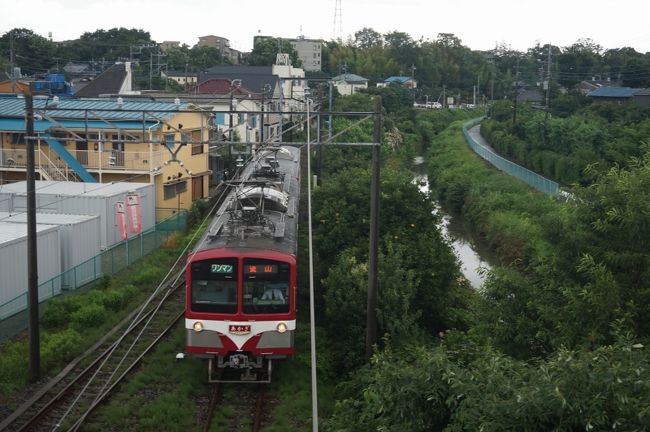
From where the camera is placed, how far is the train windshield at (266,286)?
422 inches

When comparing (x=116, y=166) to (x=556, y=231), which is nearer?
(x=556, y=231)

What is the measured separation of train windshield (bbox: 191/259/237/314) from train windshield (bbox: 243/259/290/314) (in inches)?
7.7

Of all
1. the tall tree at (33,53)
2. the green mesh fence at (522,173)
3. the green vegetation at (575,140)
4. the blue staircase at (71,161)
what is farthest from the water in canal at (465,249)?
the tall tree at (33,53)

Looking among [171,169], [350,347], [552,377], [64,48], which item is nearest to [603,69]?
[64,48]

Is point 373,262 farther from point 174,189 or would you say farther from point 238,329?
point 174,189

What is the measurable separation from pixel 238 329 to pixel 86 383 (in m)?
2.69

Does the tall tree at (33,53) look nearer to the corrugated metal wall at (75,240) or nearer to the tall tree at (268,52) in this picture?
the tall tree at (268,52)

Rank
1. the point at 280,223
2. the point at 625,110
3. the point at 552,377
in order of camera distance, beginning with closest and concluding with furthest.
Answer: the point at 552,377 < the point at 280,223 < the point at 625,110

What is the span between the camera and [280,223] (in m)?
12.0

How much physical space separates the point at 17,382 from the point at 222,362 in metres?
3.20

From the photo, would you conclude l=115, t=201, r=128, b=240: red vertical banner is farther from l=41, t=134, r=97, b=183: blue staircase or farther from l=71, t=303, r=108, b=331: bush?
l=41, t=134, r=97, b=183: blue staircase

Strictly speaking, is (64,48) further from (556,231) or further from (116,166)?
(556,231)

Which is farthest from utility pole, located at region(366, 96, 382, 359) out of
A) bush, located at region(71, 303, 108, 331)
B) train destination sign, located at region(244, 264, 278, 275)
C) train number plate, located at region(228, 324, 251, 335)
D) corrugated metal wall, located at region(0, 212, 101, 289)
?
corrugated metal wall, located at region(0, 212, 101, 289)

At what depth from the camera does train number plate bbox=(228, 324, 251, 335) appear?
425 inches
